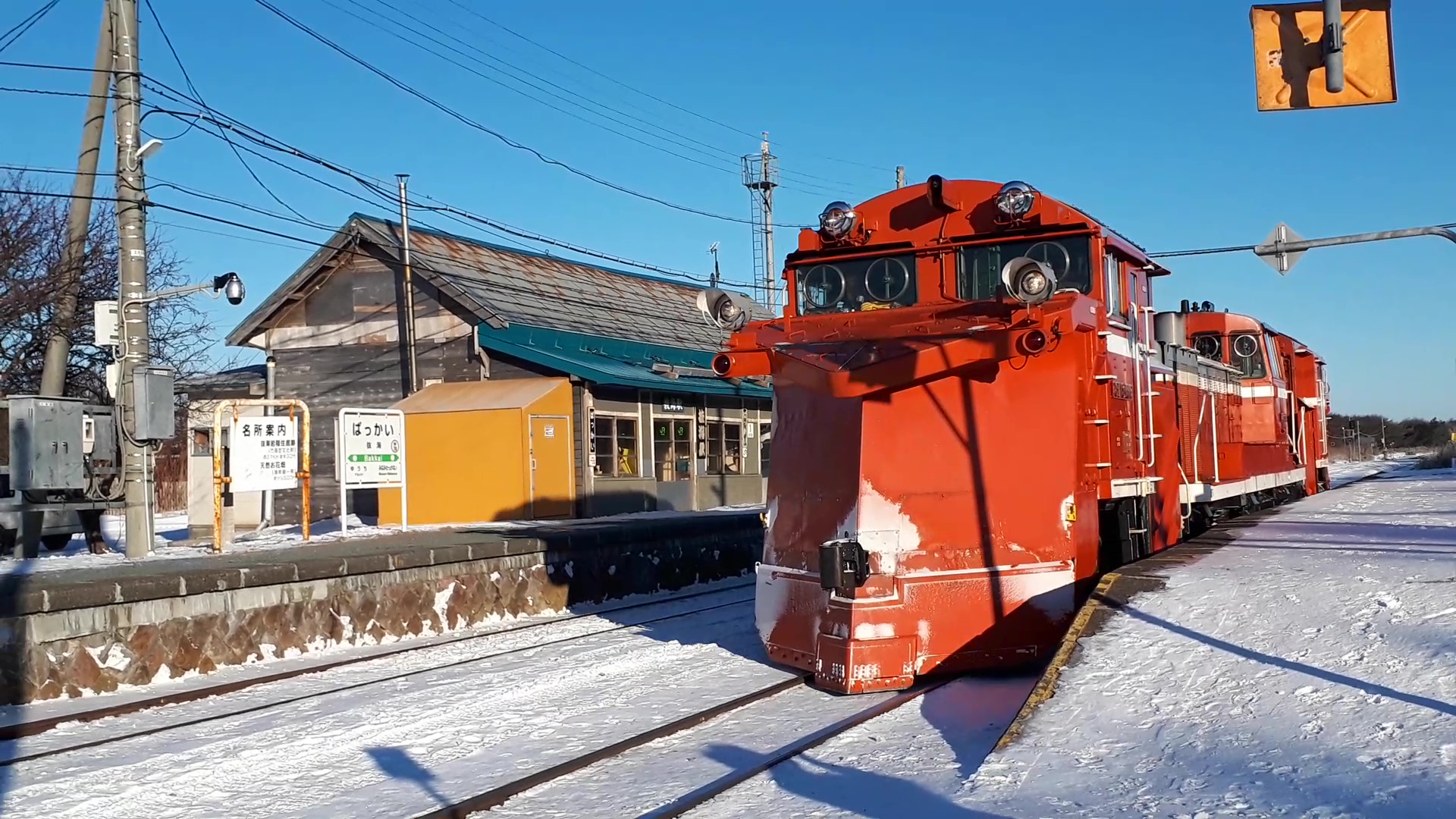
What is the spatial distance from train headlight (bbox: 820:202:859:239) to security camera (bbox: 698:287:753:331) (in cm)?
92

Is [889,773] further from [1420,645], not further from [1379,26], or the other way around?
[1379,26]

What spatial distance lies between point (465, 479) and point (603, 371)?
335 centimetres

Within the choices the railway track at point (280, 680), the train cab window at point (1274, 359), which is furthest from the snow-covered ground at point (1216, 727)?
the train cab window at point (1274, 359)

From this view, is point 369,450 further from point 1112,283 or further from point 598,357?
point 1112,283

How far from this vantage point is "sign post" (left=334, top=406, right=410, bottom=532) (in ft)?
58.7

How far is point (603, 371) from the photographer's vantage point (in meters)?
24.5

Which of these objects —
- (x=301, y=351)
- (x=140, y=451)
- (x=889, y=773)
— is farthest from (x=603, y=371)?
(x=889, y=773)

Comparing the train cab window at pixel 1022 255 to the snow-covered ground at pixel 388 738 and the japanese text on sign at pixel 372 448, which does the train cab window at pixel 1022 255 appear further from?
the japanese text on sign at pixel 372 448

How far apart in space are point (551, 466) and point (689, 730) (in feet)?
52.6

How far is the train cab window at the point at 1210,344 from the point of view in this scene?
1842 cm

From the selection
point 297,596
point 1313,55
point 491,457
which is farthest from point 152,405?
point 1313,55

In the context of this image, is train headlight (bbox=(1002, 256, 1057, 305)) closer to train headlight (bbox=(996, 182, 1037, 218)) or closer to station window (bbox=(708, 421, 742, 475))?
train headlight (bbox=(996, 182, 1037, 218))

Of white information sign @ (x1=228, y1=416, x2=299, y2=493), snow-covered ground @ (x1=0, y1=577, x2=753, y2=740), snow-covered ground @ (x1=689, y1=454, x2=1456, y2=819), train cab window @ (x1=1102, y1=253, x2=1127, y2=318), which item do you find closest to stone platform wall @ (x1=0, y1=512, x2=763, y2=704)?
snow-covered ground @ (x1=0, y1=577, x2=753, y2=740)

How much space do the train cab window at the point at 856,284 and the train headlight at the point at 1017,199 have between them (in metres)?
0.89
